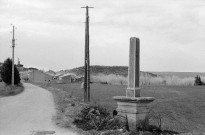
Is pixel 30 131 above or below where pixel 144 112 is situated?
below

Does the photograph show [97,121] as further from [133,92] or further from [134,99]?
[134,99]

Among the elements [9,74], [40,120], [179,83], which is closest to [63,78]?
[179,83]

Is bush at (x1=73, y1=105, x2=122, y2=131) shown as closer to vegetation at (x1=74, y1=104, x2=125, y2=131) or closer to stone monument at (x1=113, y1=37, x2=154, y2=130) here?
vegetation at (x1=74, y1=104, x2=125, y2=131)

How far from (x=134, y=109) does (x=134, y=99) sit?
336 mm

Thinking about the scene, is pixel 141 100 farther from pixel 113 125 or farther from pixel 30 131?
pixel 30 131

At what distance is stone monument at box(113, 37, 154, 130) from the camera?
10848 mm

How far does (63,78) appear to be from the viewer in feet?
438

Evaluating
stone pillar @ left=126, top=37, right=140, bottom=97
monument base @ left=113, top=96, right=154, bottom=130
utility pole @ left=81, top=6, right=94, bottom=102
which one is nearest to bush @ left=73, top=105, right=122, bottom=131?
monument base @ left=113, top=96, right=154, bottom=130

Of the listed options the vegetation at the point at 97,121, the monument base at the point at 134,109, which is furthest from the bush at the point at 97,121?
the monument base at the point at 134,109

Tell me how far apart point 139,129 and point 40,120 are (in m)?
6.77

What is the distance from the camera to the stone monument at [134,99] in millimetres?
10848

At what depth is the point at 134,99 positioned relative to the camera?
10719mm

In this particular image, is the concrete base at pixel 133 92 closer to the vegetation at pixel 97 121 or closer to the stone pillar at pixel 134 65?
the stone pillar at pixel 134 65

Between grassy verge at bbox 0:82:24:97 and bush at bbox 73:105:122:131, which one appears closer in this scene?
bush at bbox 73:105:122:131
